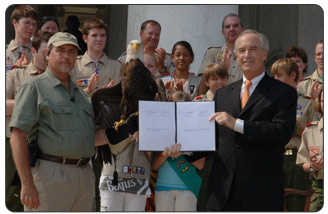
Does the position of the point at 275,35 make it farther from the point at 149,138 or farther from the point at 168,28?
the point at 149,138

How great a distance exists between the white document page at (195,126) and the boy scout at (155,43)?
2.36 meters

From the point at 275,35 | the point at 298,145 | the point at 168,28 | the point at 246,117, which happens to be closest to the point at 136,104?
the point at 246,117

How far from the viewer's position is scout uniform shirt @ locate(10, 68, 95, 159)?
4941 millimetres

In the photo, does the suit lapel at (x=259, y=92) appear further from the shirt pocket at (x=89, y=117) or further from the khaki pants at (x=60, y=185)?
the khaki pants at (x=60, y=185)

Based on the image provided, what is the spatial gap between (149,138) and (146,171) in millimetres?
704

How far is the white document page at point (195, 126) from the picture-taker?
494 centimetres

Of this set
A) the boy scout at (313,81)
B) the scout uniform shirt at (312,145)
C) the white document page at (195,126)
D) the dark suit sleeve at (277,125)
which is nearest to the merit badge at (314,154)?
the scout uniform shirt at (312,145)

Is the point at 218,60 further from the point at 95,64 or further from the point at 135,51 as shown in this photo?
the point at 135,51

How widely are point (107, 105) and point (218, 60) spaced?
2.45 m

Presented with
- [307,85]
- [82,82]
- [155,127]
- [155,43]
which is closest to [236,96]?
[155,127]

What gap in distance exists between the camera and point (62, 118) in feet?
16.6

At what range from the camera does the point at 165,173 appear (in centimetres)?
566

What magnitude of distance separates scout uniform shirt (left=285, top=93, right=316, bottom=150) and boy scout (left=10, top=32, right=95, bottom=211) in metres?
2.60

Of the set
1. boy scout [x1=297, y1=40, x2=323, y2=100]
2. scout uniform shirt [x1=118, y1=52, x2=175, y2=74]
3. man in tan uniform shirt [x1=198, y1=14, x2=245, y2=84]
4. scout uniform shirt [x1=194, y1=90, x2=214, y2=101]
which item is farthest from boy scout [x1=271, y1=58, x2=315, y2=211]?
scout uniform shirt [x1=118, y1=52, x2=175, y2=74]
